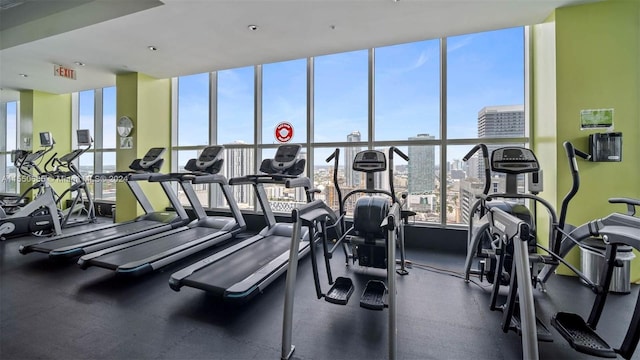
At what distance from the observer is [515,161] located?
8.03 feet

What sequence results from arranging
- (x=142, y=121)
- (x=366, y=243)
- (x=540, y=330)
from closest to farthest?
1. (x=540, y=330)
2. (x=366, y=243)
3. (x=142, y=121)

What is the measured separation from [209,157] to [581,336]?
4.56 m

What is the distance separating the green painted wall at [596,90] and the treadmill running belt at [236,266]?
3.50m

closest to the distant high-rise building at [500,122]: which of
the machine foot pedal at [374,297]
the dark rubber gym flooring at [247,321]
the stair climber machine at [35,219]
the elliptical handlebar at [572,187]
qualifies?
the elliptical handlebar at [572,187]

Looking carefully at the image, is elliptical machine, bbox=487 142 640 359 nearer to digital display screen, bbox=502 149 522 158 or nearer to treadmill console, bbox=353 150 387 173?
digital display screen, bbox=502 149 522 158

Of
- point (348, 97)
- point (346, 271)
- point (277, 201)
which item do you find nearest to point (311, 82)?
point (348, 97)

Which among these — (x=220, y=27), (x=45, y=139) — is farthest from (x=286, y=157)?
(x=45, y=139)

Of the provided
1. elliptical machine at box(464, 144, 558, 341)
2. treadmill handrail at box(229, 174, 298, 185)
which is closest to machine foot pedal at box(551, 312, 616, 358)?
elliptical machine at box(464, 144, 558, 341)

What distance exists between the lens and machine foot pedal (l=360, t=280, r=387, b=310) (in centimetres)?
204

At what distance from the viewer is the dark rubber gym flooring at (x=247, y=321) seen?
186 cm

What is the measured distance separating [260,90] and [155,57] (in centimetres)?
188

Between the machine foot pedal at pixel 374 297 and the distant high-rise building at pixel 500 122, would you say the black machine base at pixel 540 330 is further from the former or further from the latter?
the distant high-rise building at pixel 500 122

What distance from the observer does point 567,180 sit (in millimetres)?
3096

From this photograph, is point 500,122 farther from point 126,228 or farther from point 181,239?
point 126,228
